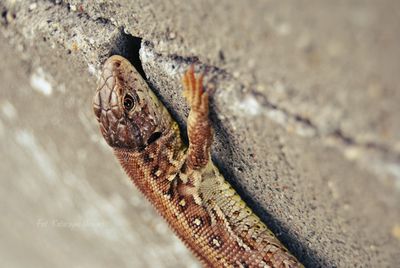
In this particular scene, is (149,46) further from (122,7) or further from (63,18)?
(63,18)

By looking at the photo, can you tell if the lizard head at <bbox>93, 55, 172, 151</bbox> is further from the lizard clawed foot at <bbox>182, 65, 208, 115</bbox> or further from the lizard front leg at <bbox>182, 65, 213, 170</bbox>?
the lizard clawed foot at <bbox>182, 65, 208, 115</bbox>

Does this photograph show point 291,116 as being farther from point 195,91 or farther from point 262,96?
point 195,91

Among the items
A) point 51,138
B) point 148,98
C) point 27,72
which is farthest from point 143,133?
point 51,138

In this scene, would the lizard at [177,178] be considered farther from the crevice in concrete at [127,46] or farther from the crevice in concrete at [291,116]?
the crevice in concrete at [291,116]

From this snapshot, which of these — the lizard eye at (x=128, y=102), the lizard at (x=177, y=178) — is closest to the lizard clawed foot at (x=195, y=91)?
the lizard at (x=177, y=178)

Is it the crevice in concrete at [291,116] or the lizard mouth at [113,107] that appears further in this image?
the lizard mouth at [113,107]

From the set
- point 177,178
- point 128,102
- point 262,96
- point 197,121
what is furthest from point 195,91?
point 177,178
